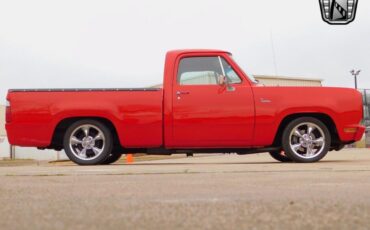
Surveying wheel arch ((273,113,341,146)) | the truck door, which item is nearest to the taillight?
the truck door

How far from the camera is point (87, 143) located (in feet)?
26.7

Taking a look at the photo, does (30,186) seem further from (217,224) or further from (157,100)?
(157,100)

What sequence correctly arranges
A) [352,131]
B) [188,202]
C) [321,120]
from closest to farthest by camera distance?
[188,202]
[352,131]
[321,120]

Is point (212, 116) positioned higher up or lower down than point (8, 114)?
lower down

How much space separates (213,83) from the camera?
8.18 metres

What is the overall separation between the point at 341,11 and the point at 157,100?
19.8 feet

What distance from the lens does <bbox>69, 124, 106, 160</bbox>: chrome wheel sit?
8070 millimetres

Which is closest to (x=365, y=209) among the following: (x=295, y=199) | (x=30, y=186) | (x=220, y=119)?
(x=295, y=199)

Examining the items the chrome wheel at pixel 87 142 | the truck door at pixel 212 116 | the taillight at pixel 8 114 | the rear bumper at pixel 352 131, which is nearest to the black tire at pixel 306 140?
the rear bumper at pixel 352 131

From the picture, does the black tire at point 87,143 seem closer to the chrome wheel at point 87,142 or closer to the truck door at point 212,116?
the chrome wheel at point 87,142


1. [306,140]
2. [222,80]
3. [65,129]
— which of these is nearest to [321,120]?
[306,140]

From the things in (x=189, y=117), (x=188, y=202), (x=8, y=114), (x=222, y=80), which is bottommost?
(x=188, y=202)

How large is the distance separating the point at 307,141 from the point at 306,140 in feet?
0.07

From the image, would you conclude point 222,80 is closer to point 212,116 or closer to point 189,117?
point 212,116
